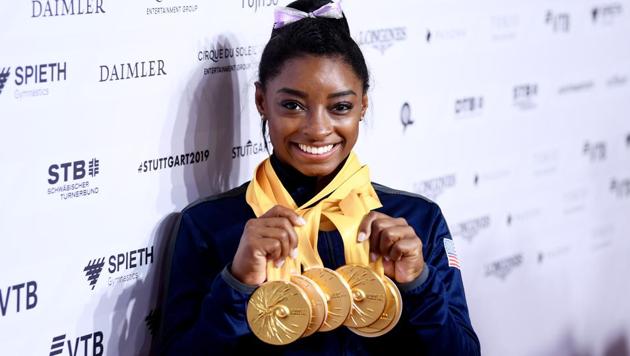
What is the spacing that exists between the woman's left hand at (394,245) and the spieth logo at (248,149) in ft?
1.55

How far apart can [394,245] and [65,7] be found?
669 millimetres

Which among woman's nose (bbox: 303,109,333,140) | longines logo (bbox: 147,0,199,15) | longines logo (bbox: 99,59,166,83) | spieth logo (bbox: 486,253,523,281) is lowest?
spieth logo (bbox: 486,253,523,281)

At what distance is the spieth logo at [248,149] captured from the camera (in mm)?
2334

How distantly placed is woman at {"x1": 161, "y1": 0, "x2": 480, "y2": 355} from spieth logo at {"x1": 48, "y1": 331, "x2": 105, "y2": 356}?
14 cm

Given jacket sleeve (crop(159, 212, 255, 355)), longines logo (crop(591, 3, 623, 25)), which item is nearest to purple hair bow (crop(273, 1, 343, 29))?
jacket sleeve (crop(159, 212, 255, 355))

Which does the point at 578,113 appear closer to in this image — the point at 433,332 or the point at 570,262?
the point at 570,262

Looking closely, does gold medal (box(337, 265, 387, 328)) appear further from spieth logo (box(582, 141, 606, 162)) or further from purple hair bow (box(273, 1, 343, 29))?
spieth logo (box(582, 141, 606, 162))

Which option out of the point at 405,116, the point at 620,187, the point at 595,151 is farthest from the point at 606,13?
the point at 405,116

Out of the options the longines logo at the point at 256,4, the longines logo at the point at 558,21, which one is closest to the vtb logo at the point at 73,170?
the longines logo at the point at 256,4

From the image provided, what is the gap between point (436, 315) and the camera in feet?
6.45

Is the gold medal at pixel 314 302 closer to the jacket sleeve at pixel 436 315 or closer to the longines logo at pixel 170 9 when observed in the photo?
the jacket sleeve at pixel 436 315

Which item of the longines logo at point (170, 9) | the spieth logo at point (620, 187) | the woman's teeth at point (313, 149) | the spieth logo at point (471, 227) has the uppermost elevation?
the longines logo at point (170, 9)

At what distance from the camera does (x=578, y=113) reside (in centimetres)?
346

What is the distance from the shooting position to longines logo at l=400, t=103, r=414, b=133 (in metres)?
2.78
